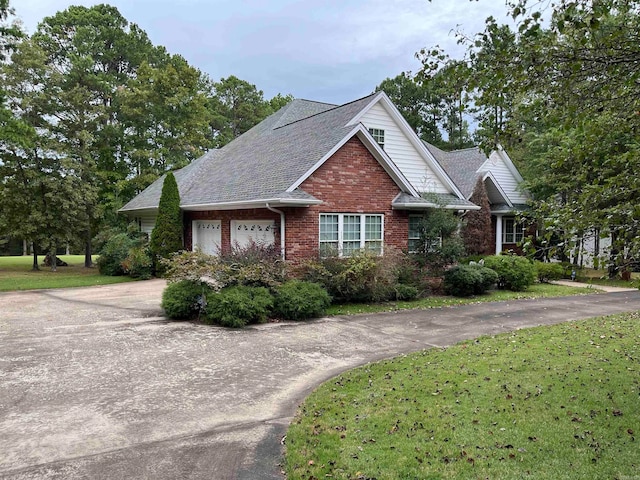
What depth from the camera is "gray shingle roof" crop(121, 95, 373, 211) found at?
13.8 meters

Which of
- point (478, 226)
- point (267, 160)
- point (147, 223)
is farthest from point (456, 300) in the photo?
point (147, 223)

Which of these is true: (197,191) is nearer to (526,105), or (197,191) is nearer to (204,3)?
(204,3)

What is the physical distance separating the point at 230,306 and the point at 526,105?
7.13m

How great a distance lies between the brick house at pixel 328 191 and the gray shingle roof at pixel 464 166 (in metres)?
3.90

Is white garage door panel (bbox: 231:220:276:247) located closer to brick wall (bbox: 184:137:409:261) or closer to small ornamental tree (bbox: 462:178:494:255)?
brick wall (bbox: 184:137:409:261)

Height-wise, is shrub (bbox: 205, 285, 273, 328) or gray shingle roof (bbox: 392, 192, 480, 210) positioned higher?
gray shingle roof (bbox: 392, 192, 480, 210)

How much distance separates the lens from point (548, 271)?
18484mm

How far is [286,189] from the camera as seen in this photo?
12.7 metres

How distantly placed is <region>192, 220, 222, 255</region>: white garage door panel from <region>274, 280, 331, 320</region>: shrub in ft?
21.5

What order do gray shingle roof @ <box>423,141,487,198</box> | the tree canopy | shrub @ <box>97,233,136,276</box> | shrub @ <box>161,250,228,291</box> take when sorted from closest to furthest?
shrub @ <box>161,250,228,291</box>, shrub @ <box>97,233,136,276</box>, gray shingle roof @ <box>423,141,487,198</box>, the tree canopy

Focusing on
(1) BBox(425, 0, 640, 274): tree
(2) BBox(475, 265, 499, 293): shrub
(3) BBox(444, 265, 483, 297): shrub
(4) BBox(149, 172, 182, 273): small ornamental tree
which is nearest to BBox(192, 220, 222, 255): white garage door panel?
(4) BBox(149, 172, 182, 273): small ornamental tree

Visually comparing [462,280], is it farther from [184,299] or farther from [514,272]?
[184,299]

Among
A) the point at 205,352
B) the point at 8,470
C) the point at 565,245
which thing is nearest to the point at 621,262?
the point at 565,245

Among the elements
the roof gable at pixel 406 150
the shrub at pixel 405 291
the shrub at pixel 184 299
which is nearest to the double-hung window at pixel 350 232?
the shrub at pixel 405 291
